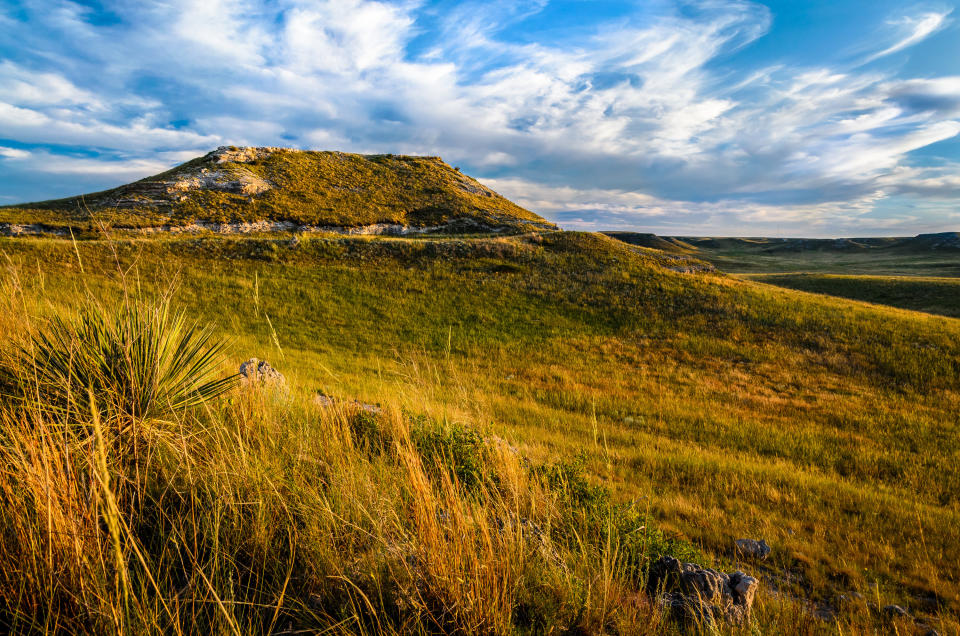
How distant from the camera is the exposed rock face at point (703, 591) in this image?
2.71 meters

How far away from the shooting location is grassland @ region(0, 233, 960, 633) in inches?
188

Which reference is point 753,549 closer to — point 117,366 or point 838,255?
point 117,366

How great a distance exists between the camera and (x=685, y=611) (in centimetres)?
278

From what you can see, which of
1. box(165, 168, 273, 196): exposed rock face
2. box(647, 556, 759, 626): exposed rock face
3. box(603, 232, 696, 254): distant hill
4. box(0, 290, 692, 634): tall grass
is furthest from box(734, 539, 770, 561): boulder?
box(603, 232, 696, 254): distant hill

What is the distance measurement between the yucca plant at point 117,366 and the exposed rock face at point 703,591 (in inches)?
169

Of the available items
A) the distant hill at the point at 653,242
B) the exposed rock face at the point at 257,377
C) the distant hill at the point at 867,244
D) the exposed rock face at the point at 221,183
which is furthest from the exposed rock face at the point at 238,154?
the distant hill at the point at 867,244

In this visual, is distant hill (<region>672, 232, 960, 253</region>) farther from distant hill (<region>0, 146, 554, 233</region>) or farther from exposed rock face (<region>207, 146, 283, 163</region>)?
exposed rock face (<region>207, 146, 283, 163</region>)

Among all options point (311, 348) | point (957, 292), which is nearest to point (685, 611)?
point (311, 348)

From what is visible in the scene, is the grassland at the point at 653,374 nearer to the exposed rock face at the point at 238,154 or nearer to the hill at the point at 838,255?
the exposed rock face at the point at 238,154

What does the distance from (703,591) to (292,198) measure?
159 feet

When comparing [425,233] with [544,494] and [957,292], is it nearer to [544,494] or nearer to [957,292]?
[544,494]

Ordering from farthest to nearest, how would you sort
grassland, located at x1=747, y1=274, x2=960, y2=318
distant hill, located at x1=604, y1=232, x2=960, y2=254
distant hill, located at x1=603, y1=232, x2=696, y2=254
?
distant hill, located at x1=603, y1=232, x2=696, y2=254, distant hill, located at x1=604, y1=232, x2=960, y2=254, grassland, located at x1=747, y1=274, x2=960, y2=318

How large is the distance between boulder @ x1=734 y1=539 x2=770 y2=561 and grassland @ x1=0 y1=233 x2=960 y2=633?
0.20m

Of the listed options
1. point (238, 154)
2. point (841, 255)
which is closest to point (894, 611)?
point (238, 154)
